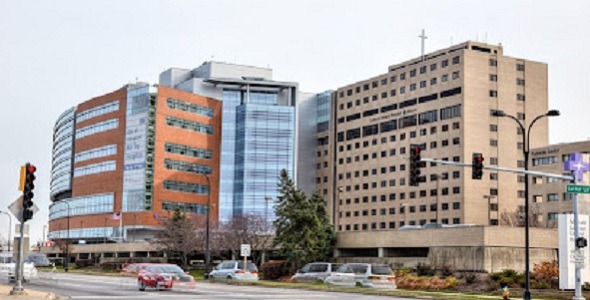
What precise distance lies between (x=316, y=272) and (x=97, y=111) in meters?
118

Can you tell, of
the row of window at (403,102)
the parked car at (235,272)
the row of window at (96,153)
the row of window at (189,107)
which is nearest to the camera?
the parked car at (235,272)

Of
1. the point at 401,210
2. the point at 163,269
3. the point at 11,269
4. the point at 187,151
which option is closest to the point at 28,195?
the point at 163,269

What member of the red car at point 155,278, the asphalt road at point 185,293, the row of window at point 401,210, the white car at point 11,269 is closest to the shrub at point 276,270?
the asphalt road at point 185,293

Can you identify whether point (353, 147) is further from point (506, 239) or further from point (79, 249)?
point (506, 239)

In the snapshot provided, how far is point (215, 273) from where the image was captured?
61344mm

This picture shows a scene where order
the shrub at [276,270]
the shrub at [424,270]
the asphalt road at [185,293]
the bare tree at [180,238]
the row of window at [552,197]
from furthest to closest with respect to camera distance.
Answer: the row of window at [552,197]
the bare tree at [180,238]
the shrub at [276,270]
the shrub at [424,270]
the asphalt road at [185,293]

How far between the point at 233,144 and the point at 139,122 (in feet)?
63.2

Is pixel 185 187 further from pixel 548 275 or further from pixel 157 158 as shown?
pixel 548 275

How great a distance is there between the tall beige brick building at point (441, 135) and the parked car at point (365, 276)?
9104 cm

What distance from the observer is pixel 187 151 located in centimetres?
15738

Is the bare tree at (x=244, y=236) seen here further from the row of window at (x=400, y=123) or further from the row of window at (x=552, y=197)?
the row of window at (x=552, y=197)

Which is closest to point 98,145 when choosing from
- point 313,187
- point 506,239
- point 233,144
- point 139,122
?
point 139,122

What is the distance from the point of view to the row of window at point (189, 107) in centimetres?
15462

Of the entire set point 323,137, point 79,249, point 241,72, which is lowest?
point 79,249
